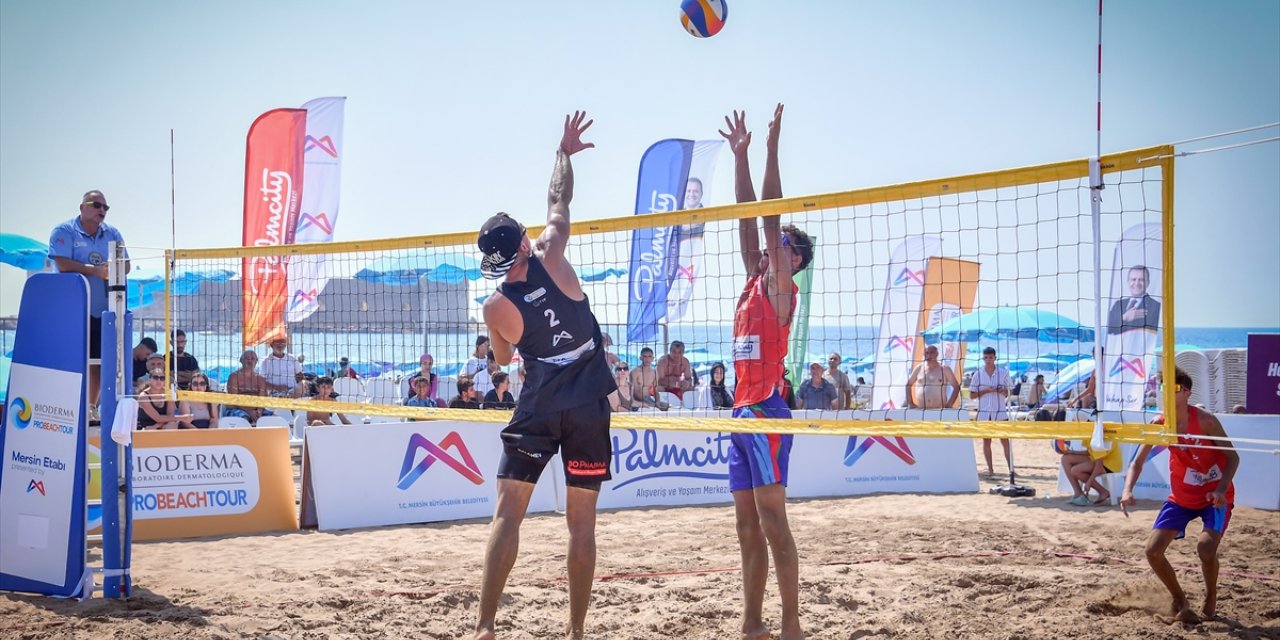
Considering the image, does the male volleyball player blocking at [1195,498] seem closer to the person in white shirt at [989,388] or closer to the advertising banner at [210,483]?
the person in white shirt at [989,388]

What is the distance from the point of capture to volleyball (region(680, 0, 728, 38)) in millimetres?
5852

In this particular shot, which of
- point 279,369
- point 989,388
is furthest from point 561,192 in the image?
point 989,388

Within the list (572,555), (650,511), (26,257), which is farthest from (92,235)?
(26,257)

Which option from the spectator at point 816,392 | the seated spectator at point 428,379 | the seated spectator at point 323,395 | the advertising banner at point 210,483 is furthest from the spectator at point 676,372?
the advertising banner at point 210,483

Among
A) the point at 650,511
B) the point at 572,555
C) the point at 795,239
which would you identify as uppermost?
the point at 795,239

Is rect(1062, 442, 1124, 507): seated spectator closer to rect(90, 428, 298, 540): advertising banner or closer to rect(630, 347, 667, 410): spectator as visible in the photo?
rect(630, 347, 667, 410): spectator

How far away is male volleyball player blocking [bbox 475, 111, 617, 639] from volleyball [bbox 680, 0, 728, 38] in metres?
2.28

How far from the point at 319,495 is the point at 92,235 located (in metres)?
2.81

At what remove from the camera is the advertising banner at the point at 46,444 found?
5.26 metres

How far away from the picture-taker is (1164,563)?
194 inches

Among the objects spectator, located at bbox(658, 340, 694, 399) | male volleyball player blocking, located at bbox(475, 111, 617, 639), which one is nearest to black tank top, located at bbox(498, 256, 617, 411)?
male volleyball player blocking, located at bbox(475, 111, 617, 639)

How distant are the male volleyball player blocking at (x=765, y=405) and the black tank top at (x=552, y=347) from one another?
686 millimetres

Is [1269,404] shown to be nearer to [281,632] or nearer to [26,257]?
[281,632]

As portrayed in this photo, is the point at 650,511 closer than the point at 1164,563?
No
